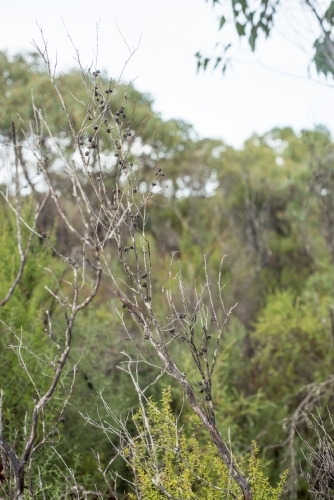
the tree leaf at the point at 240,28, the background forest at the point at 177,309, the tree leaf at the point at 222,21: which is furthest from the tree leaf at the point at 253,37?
the background forest at the point at 177,309

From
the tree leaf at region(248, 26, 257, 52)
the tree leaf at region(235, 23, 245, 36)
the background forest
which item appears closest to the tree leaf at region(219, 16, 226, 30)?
the tree leaf at region(235, 23, 245, 36)

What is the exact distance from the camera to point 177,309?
10617mm

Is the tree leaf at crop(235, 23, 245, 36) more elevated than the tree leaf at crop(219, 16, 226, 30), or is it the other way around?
the tree leaf at crop(219, 16, 226, 30)

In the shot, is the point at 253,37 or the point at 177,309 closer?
the point at 253,37

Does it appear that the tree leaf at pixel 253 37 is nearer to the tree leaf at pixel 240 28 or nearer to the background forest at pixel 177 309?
the tree leaf at pixel 240 28

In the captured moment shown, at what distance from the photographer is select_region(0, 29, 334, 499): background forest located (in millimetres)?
4367

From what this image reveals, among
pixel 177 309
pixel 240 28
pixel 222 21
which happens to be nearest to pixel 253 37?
pixel 240 28

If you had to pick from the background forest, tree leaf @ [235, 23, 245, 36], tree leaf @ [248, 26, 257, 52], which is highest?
tree leaf @ [235, 23, 245, 36]

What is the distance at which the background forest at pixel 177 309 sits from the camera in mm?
4367

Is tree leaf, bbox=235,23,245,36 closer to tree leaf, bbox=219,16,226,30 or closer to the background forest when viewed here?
tree leaf, bbox=219,16,226,30

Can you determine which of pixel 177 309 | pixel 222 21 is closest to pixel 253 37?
pixel 222 21

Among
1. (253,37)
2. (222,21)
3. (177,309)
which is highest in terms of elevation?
(222,21)

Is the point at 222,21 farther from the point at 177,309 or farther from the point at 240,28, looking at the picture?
the point at 177,309

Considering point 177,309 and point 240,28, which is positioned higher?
point 240,28
